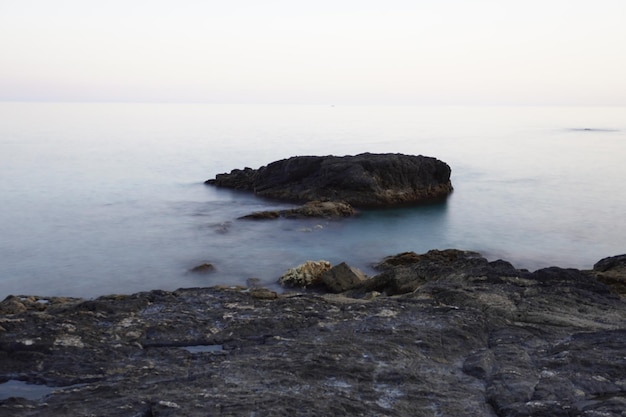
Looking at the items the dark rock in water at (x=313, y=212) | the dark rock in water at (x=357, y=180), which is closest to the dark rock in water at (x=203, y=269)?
the dark rock in water at (x=313, y=212)

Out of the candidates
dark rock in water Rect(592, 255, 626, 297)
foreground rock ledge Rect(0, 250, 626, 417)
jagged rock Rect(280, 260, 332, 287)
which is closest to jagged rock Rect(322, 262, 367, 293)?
jagged rock Rect(280, 260, 332, 287)

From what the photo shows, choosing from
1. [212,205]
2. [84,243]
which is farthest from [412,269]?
[212,205]

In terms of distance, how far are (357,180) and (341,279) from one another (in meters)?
24.2

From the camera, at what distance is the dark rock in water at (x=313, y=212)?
38.5 m

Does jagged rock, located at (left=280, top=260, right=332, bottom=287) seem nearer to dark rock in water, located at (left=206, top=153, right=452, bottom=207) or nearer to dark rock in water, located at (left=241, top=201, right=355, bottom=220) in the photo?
dark rock in water, located at (left=241, top=201, right=355, bottom=220)

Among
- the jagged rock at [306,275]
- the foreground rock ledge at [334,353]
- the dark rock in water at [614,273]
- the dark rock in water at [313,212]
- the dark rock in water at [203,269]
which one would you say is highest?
the foreground rock ledge at [334,353]

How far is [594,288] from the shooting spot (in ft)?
52.8

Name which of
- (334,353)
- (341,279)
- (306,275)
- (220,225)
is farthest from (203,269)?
(334,353)

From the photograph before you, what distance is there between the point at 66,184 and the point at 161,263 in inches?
1227

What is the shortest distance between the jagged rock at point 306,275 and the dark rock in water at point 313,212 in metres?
14.3

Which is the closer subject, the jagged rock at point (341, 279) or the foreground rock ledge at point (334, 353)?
the foreground rock ledge at point (334, 353)

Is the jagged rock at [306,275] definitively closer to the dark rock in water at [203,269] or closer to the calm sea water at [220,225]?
the calm sea water at [220,225]

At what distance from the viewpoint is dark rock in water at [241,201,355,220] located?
38.5 m

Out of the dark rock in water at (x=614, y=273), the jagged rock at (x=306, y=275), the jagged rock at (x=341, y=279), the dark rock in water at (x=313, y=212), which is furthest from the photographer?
the dark rock in water at (x=313, y=212)
